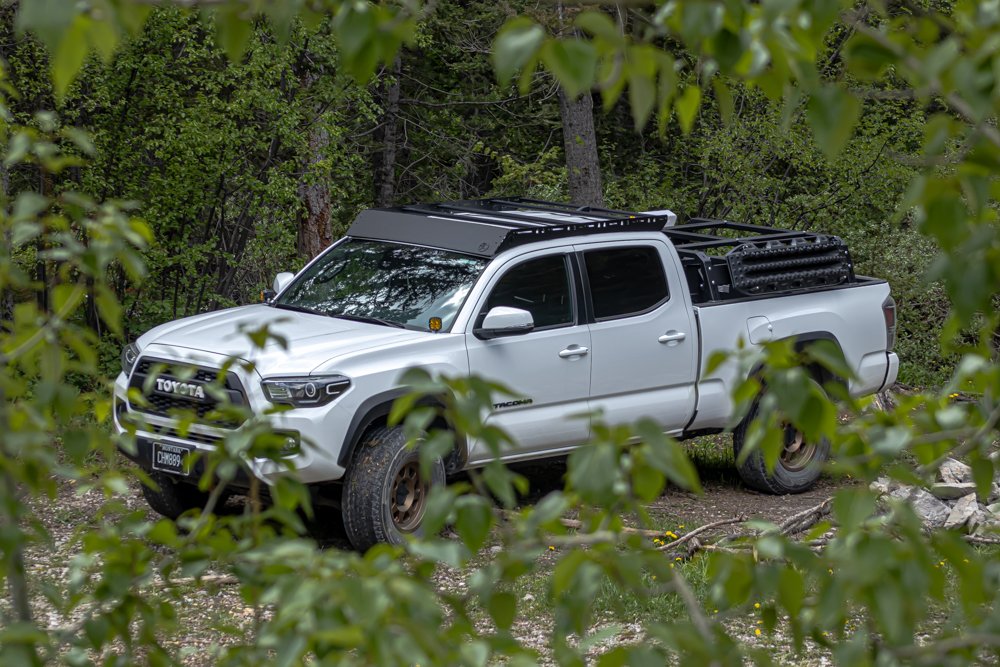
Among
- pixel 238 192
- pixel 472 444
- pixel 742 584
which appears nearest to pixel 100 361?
pixel 238 192

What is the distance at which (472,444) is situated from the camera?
23.2ft

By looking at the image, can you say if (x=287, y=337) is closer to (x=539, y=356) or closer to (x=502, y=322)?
(x=502, y=322)

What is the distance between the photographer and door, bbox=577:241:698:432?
773 centimetres

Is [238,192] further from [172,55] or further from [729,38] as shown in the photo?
[729,38]

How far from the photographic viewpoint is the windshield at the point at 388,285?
7.38 m

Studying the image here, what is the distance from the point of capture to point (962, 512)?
7922 mm

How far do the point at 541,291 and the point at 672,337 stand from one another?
945 millimetres

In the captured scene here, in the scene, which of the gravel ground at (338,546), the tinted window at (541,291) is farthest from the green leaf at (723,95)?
the tinted window at (541,291)

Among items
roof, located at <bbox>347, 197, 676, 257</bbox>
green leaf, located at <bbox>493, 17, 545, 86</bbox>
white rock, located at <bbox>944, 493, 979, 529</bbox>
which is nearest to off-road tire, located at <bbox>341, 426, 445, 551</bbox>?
roof, located at <bbox>347, 197, 676, 257</bbox>

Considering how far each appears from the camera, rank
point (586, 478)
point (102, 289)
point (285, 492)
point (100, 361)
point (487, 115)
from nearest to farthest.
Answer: point (586, 478), point (102, 289), point (285, 492), point (100, 361), point (487, 115)

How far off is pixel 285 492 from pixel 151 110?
9.35 meters

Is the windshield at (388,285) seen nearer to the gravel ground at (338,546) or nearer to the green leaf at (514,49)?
the gravel ground at (338,546)

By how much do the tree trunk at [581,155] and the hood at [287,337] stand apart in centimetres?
755

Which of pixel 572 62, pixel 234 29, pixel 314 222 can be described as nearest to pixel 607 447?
pixel 572 62
